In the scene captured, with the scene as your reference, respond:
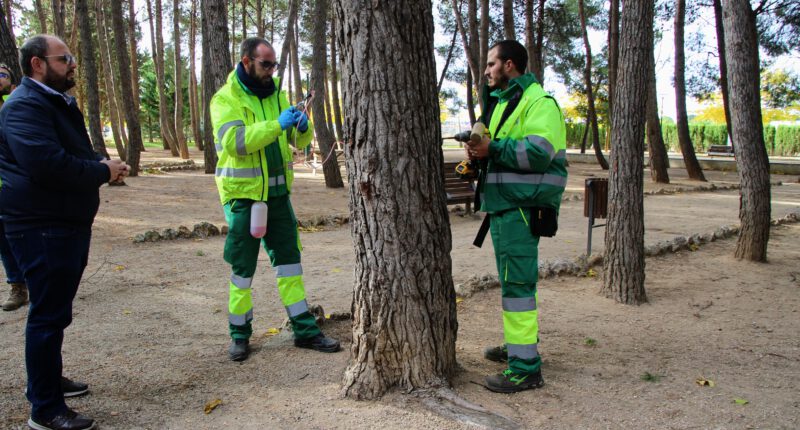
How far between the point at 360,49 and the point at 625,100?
319cm

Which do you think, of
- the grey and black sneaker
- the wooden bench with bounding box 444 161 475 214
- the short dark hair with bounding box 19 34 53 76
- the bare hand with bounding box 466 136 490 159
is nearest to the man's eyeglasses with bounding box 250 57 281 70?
the short dark hair with bounding box 19 34 53 76

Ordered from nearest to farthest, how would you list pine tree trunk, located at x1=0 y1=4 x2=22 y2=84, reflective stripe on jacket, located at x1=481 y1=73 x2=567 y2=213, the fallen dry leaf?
the fallen dry leaf < reflective stripe on jacket, located at x1=481 y1=73 x2=567 y2=213 < pine tree trunk, located at x1=0 y1=4 x2=22 y2=84

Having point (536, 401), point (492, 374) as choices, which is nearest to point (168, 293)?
point (492, 374)

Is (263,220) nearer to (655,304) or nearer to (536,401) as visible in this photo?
(536,401)

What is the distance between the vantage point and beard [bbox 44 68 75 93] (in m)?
2.90

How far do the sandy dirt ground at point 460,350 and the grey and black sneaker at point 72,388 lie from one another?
2.0 inches

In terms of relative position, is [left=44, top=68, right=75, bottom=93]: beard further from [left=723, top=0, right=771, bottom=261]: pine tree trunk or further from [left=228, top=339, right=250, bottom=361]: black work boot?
[left=723, top=0, right=771, bottom=261]: pine tree trunk

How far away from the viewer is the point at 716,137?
42.6 metres

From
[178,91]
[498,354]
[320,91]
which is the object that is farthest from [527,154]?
[178,91]

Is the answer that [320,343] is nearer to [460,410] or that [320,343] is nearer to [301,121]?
[460,410]

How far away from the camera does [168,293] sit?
550 centimetres

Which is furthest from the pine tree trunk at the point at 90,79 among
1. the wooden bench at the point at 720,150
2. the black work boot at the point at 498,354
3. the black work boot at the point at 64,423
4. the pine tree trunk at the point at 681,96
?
the wooden bench at the point at 720,150

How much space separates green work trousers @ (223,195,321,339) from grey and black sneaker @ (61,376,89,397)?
929mm

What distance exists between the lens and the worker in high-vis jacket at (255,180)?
3766mm
